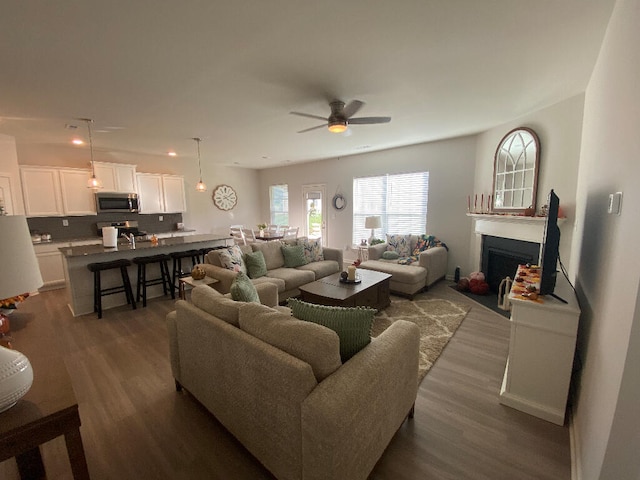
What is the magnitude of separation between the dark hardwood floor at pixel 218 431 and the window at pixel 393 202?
3.24 m

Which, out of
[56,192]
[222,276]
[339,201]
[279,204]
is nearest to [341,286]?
[222,276]

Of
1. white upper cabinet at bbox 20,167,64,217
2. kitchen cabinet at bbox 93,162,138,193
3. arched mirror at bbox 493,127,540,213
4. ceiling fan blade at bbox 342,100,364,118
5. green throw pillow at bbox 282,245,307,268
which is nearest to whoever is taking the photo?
ceiling fan blade at bbox 342,100,364,118

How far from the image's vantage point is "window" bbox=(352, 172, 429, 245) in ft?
17.9

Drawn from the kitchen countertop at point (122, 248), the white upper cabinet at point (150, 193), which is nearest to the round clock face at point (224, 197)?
the white upper cabinet at point (150, 193)

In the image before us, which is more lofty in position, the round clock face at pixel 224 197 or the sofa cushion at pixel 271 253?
the round clock face at pixel 224 197

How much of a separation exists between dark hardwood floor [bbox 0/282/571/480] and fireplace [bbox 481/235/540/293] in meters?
1.61

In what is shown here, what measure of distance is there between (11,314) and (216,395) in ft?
4.49

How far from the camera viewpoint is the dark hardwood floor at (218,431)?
1565mm

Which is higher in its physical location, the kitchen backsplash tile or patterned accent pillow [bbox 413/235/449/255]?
the kitchen backsplash tile

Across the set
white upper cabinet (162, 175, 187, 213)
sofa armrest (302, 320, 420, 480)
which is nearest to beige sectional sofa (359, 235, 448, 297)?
sofa armrest (302, 320, 420, 480)

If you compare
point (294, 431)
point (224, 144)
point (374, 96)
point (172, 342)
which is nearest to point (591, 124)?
point (374, 96)

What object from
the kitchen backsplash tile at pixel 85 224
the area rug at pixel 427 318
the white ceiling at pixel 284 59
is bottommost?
the area rug at pixel 427 318

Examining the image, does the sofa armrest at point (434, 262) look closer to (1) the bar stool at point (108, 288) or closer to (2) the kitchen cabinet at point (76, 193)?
(1) the bar stool at point (108, 288)

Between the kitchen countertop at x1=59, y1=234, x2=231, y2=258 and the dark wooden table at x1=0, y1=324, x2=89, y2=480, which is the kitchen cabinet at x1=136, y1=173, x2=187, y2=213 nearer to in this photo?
the kitchen countertop at x1=59, y1=234, x2=231, y2=258
